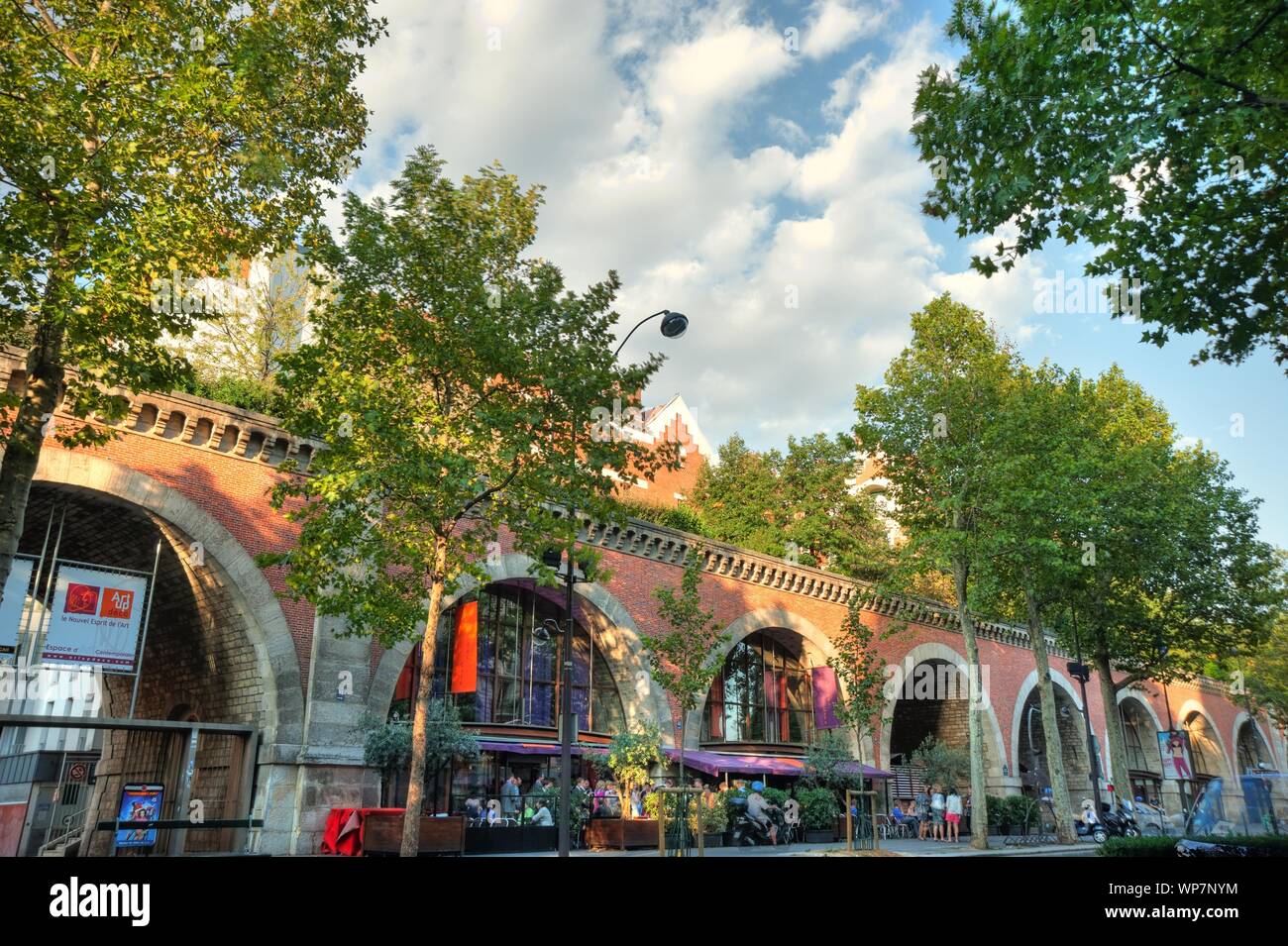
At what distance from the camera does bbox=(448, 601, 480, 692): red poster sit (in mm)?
21906

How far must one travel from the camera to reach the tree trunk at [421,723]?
13.6m

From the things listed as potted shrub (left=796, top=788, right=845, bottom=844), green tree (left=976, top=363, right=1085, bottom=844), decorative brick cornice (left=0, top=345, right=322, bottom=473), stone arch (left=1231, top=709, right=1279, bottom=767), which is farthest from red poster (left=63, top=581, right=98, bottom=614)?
stone arch (left=1231, top=709, right=1279, bottom=767)

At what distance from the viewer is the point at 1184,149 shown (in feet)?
34.6

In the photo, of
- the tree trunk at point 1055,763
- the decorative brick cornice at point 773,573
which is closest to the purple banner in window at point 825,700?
the decorative brick cornice at point 773,573

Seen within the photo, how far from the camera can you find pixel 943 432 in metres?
27.8

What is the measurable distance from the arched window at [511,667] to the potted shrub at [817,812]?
20.0 feet

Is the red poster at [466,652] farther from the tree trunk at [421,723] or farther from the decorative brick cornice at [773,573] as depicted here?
the tree trunk at [421,723]

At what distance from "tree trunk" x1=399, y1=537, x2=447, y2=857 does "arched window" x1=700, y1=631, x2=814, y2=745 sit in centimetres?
1605

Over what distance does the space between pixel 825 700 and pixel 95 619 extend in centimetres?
2308

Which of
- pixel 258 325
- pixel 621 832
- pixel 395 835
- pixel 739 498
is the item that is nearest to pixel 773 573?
pixel 739 498

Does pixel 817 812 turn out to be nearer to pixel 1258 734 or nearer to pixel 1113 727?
pixel 1113 727

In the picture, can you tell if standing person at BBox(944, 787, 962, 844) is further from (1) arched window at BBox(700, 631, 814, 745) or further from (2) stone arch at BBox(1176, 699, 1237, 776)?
(2) stone arch at BBox(1176, 699, 1237, 776)

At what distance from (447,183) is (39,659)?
11965mm

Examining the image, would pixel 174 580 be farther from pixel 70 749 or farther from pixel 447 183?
pixel 70 749
